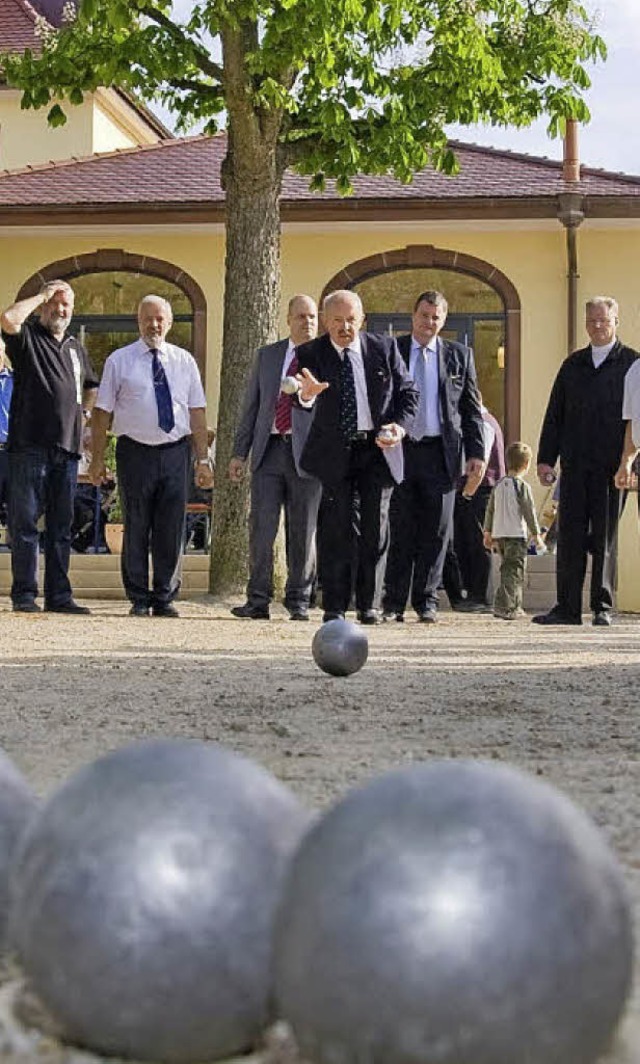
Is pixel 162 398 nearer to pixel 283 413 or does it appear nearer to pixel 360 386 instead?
pixel 283 413

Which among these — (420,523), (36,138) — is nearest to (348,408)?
(420,523)

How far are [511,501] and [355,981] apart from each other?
37.0ft

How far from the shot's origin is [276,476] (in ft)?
38.7

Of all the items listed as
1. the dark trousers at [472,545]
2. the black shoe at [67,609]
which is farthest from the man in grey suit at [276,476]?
the dark trousers at [472,545]

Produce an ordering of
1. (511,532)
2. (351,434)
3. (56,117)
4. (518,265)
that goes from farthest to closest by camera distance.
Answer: (518,265) → (56,117) → (511,532) → (351,434)

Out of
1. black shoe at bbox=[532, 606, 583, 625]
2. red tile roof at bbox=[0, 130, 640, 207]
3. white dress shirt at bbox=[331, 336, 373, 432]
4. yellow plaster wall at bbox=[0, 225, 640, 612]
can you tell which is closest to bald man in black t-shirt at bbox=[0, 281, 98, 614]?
white dress shirt at bbox=[331, 336, 373, 432]

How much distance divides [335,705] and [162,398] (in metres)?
5.55

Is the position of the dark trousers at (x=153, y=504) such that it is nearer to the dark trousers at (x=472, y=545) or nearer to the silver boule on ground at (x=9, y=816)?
the dark trousers at (x=472, y=545)

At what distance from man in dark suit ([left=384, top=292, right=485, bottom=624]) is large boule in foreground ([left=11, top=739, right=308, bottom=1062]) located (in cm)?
911

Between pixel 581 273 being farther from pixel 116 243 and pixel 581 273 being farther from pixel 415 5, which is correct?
pixel 415 5

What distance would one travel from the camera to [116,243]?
21172mm

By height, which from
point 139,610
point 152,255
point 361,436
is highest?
point 152,255

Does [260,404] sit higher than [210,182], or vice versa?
[210,182]

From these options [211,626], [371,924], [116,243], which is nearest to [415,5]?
[211,626]
